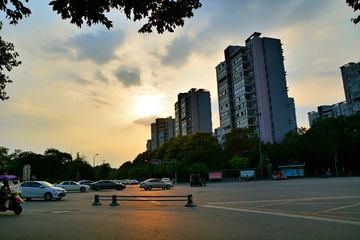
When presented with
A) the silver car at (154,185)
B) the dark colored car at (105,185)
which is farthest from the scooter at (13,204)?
the dark colored car at (105,185)

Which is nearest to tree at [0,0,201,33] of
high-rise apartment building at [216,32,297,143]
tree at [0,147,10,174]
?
high-rise apartment building at [216,32,297,143]

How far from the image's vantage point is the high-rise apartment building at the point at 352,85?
90500 millimetres

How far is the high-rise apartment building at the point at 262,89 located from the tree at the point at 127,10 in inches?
2961

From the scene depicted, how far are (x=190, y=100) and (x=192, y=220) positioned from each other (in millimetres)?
118741

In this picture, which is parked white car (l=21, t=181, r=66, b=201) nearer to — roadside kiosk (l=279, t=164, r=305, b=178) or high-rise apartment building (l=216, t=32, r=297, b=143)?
roadside kiosk (l=279, t=164, r=305, b=178)

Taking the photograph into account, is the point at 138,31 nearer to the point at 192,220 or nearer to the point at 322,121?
the point at 192,220

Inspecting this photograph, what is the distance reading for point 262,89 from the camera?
80.1 m

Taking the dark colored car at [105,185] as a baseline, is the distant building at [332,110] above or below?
above

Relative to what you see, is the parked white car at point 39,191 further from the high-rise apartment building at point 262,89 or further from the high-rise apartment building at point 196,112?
the high-rise apartment building at point 196,112

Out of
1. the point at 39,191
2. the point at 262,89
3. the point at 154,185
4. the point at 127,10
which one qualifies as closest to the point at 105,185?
the point at 154,185

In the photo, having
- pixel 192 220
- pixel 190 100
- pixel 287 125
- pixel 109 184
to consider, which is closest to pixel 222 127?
pixel 287 125

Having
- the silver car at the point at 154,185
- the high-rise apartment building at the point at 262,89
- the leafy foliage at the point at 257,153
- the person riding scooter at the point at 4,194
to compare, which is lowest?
the silver car at the point at 154,185

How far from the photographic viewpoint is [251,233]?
662 cm

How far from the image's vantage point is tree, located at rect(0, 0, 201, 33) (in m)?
6.27
